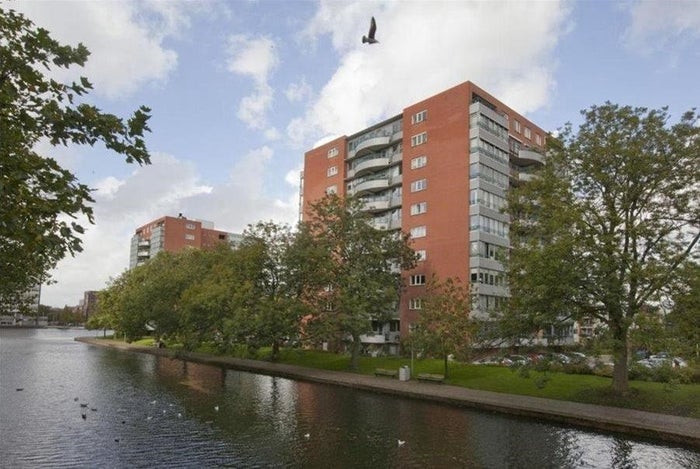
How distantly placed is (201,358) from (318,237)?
21.5 m

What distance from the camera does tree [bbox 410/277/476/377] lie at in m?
38.1

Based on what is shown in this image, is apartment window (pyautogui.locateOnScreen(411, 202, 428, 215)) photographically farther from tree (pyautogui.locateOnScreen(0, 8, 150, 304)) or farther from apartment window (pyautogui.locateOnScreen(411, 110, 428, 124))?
tree (pyautogui.locateOnScreen(0, 8, 150, 304))

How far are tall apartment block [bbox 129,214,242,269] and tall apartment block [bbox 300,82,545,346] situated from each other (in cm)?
9675

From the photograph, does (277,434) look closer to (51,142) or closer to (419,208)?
(51,142)

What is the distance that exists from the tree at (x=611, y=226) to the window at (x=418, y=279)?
34244mm

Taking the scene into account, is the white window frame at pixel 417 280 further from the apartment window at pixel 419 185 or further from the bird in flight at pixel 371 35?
the bird in flight at pixel 371 35

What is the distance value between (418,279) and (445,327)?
27627 mm

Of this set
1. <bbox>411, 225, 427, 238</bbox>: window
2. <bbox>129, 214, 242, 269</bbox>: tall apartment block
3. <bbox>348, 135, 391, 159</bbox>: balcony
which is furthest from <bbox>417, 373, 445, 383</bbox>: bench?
<bbox>129, 214, 242, 269</bbox>: tall apartment block

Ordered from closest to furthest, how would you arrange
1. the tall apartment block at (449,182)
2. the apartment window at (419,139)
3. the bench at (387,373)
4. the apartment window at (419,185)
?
1. the bench at (387,373)
2. the tall apartment block at (449,182)
3. the apartment window at (419,185)
4. the apartment window at (419,139)

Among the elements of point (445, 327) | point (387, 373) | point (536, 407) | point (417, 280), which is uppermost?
point (417, 280)

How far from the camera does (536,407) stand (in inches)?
1077

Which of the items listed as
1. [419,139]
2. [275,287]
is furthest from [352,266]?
[419,139]

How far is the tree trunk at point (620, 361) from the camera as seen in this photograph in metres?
27.3

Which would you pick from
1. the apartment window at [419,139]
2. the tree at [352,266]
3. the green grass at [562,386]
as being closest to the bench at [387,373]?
the green grass at [562,386]
